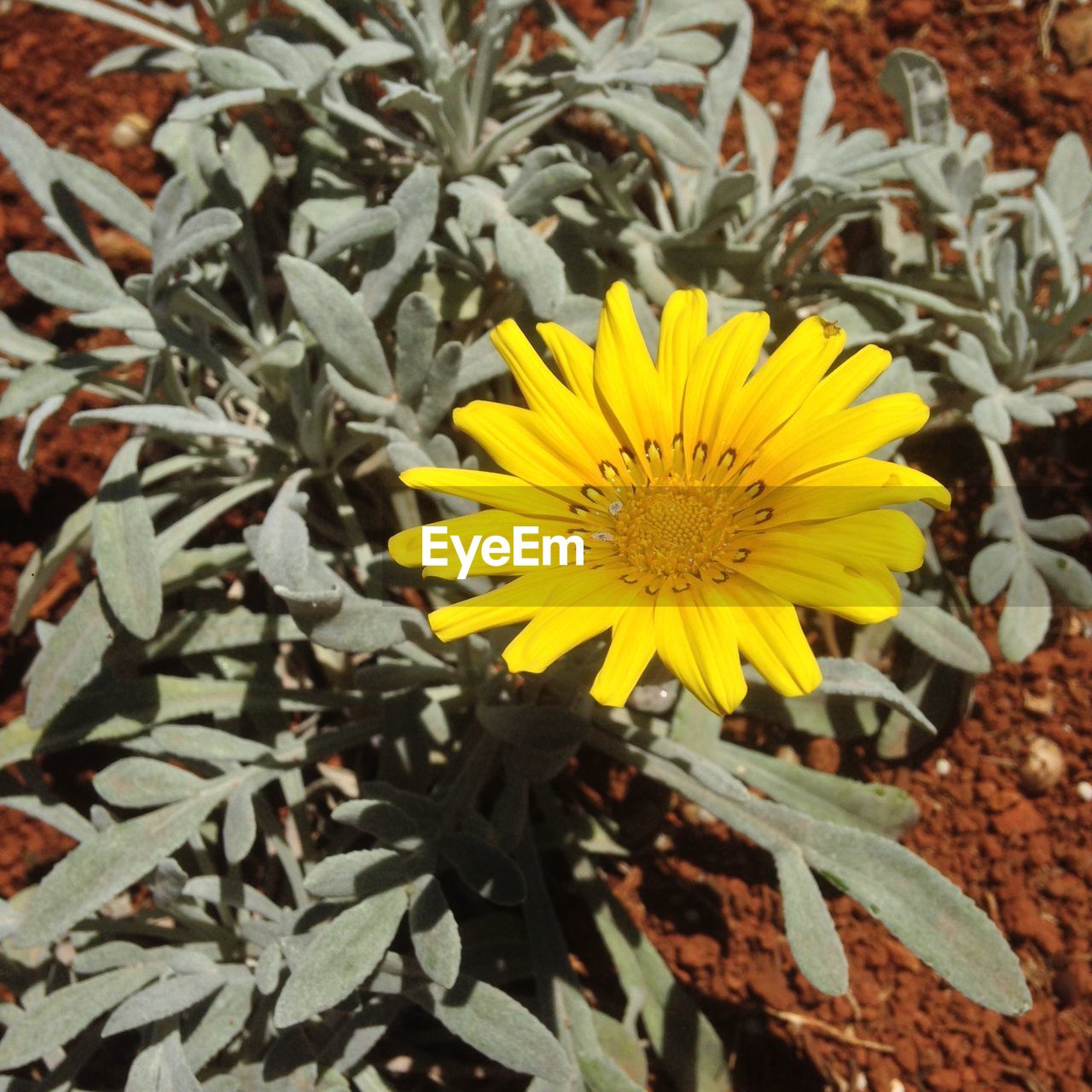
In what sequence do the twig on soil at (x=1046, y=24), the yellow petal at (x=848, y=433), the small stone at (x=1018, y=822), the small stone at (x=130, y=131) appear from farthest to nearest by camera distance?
the twig on soil at (x=1046, y=24) → the small stone at (x=130, y=131) → the small stone at (x=1018, y=822) → the yellow petal at (x=848, y=433)

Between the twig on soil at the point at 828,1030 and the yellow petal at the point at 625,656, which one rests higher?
the yellow petal at the point at 625,656

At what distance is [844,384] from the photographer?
5.39ft

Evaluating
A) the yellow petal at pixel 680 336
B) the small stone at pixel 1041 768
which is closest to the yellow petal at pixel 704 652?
the yellow petal at pixel 680 336

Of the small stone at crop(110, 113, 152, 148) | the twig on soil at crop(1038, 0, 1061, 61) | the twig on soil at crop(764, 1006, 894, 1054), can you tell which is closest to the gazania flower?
the twig on soil at crop(764, 1006, 894, 1054)

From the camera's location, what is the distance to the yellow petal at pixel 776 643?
145 centimetres

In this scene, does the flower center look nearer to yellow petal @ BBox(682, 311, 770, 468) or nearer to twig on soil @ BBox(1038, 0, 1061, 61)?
yellow petal @ BBox(682, 311, 770, 468)

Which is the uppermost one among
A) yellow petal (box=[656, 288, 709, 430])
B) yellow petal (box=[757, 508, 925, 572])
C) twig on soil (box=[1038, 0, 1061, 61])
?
yellow petal (box=[656, 288, 709, 430])

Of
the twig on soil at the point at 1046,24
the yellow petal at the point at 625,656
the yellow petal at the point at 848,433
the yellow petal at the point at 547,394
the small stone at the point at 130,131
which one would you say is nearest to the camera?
the yellow petal at the point at 625,656

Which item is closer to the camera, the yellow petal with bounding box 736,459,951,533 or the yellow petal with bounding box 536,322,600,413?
the yellow petal with bounding box 736,459,951,533

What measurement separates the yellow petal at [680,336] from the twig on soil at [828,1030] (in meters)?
1.64

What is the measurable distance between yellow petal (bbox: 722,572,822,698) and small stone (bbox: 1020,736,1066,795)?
60.3 inches

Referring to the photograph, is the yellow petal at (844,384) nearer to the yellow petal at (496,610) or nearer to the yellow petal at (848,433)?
the yellow petal at (848,433)

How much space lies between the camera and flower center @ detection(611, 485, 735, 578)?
1.77 meters

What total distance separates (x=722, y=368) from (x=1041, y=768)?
1.63m
